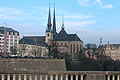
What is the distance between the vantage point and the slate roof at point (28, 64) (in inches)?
1776

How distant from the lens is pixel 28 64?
153 ft

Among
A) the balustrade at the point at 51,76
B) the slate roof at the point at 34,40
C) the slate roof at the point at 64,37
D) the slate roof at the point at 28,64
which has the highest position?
the slate roof at the point at 64,37

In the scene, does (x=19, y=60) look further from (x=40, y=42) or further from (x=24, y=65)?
(x=40, y=42)

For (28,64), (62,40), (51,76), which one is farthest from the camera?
(62,40)

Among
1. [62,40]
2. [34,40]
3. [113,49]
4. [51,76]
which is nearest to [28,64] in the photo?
[51,76]

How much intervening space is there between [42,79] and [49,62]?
23.1ft

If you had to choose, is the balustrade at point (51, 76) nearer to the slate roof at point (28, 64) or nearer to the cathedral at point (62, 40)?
the slate roof at point (28, 64)

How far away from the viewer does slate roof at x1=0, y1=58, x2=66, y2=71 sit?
148 feet

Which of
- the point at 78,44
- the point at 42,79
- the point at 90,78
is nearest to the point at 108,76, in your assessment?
the point at 90,78

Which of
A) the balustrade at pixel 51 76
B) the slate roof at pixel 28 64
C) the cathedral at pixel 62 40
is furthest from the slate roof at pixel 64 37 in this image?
the balustrade at pixel 51 76

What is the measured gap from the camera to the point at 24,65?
152ft

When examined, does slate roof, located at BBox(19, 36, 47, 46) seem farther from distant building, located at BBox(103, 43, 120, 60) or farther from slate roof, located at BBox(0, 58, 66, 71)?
slate roof, located at BBox(0, 58, 66, 71)

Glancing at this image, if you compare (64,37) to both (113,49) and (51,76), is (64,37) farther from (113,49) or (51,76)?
(51,76)

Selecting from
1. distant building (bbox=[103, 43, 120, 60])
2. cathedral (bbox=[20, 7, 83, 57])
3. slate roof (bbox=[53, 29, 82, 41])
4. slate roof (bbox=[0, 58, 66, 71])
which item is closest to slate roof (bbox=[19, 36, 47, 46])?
cathedral (bbox=[20, 7, 83, 57])
